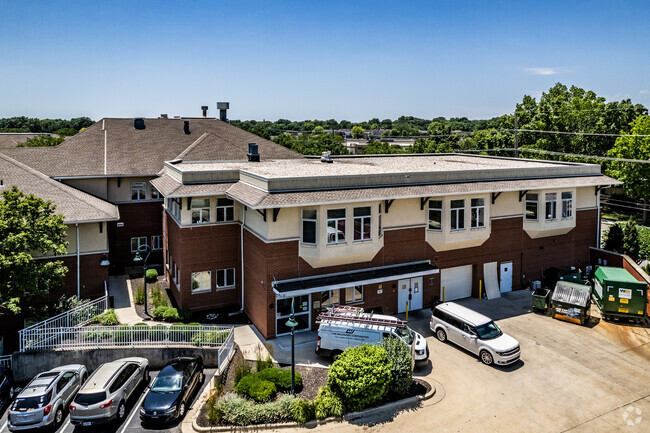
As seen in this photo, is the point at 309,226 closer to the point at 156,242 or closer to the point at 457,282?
the point at 457,282

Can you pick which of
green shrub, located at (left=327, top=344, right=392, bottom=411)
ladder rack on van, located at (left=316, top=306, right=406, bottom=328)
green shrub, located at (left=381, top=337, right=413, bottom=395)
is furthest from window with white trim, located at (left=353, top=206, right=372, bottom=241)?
green shrub, located at (left=327, top=344, right=392, bottom=411)

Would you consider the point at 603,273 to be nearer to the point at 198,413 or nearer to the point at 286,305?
the point at 286,305

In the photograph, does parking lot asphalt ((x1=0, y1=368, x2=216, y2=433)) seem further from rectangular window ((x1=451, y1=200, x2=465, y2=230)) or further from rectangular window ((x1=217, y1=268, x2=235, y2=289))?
rectangular window ((x1=451, y1=200, x2=465, y2=230))

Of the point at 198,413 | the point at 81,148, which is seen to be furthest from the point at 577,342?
the point at 81,148

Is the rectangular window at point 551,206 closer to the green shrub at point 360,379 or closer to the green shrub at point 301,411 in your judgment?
the green shrub at point 360,379

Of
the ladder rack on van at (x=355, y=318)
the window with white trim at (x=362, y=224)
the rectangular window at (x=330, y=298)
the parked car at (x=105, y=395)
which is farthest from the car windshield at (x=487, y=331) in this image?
the parked car at (x=105, y=395)

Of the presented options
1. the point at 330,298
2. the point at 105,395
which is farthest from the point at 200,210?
the point at 105,395
